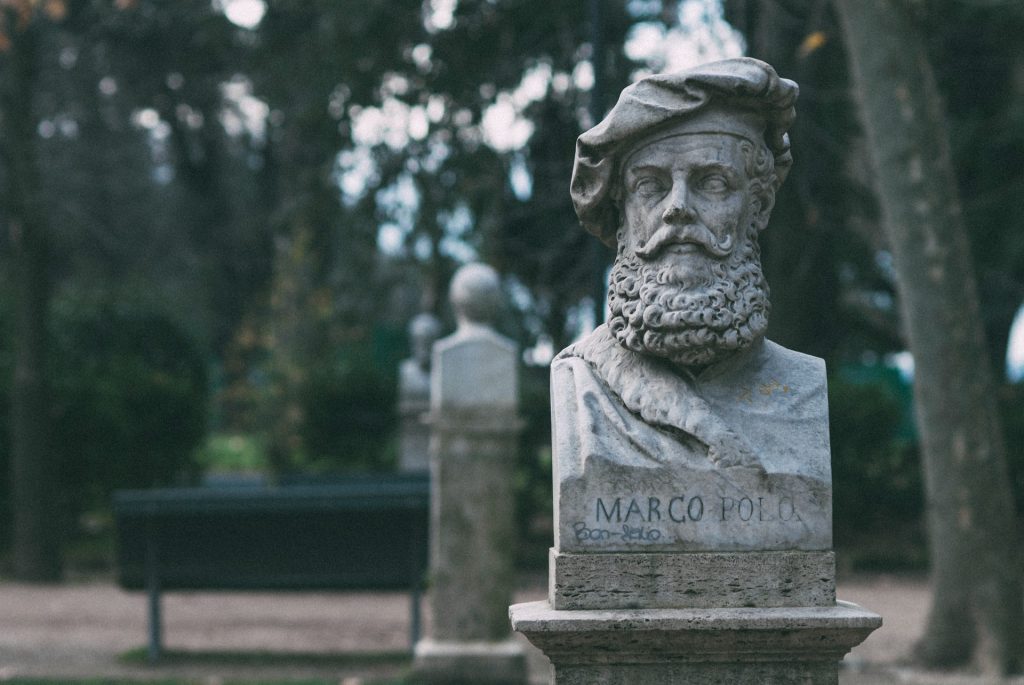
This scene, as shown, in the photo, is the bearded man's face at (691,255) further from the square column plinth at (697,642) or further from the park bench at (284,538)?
the park bench at (284,538)

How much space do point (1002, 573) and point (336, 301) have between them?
11.8 m

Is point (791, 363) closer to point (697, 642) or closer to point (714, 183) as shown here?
point (714, 183)

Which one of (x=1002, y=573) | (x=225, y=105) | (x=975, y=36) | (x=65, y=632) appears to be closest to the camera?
(x=1002, y=573)

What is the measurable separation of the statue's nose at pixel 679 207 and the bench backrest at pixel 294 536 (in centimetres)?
575

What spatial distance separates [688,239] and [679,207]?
0.10m

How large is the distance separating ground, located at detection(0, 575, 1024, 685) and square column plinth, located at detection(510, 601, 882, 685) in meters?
4.83

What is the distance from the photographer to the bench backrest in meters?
9.48

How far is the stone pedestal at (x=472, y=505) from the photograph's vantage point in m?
8.49

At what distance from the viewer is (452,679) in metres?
8.43

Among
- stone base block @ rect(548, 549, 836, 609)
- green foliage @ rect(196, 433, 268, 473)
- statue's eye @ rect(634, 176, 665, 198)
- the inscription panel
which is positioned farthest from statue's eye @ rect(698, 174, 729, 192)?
green foliage @ rect(196, 433, 268, 473)

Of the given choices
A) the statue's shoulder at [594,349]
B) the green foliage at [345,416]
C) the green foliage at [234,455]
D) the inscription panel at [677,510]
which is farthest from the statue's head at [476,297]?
the green foliage at [234,455]

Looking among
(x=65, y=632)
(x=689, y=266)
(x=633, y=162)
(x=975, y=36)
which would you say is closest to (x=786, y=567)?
(x=689, y=266)

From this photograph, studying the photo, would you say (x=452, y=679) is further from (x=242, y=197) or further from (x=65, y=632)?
(x=242, y=197)

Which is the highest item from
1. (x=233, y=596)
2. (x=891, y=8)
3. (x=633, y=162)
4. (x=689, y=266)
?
(x=891, y=8)
